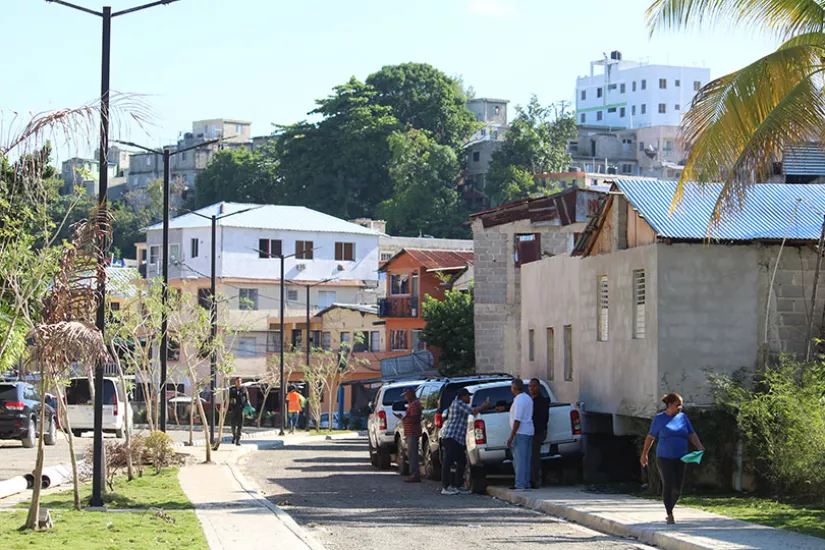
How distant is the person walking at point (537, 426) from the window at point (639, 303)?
2.50 meters

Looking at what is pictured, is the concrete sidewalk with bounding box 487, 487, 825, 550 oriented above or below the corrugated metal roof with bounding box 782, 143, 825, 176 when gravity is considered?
below

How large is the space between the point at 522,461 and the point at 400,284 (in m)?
54.8

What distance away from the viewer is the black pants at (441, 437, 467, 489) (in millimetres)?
23000

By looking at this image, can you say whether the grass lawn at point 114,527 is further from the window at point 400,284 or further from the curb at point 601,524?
the window at point 400,284

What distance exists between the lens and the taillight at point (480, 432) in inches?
912

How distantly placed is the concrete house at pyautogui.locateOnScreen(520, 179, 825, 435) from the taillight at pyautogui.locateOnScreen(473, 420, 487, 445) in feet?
9.03

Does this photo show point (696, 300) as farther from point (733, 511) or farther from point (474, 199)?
point (474, 199)

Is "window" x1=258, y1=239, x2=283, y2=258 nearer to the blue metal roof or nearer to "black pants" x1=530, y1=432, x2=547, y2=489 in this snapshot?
the blue metal roof

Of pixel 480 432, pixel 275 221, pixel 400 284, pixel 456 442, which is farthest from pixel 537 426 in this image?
pixel 275 221

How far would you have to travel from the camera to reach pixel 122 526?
16109mm

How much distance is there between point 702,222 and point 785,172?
904cm

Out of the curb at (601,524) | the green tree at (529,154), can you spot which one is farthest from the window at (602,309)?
the green tree at (529,154)

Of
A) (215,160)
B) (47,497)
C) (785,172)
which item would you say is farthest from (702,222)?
(215,160)

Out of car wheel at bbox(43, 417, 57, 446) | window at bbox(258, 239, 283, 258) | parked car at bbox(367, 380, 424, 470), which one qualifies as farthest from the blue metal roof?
window at bbox(258, 239, 283, 258)
